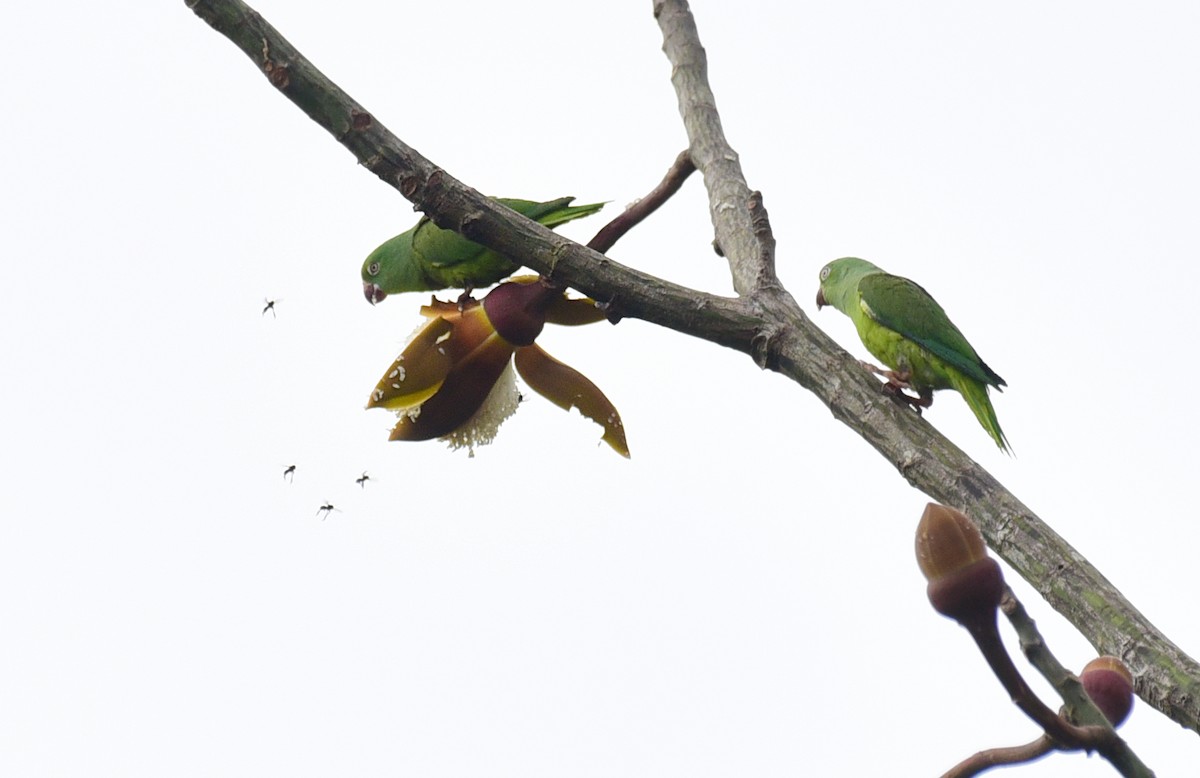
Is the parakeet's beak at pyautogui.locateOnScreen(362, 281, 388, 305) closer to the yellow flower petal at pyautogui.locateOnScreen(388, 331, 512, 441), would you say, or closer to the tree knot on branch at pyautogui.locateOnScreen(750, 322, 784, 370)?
the yellow flower petal at pyautogui.locateOnScreen(388, 331, 512, 441)

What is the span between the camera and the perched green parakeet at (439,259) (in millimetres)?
4637

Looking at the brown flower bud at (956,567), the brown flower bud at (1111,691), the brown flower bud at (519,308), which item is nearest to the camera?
the brown flower bud at (956,567)

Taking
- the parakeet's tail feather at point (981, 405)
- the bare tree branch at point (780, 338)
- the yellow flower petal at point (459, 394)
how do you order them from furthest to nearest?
the parakeet's tail feather at point (981, 405) < the yellow flower petal at point (459, 394) < the bare tree branch at point (780, 338)

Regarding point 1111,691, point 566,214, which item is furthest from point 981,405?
point 1111,691

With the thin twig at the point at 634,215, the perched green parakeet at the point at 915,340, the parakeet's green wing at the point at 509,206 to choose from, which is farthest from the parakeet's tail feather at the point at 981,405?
the thin twig at the point at 634,215

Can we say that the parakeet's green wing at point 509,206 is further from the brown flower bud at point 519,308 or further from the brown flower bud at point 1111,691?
the brown flower bud at point 1111,691

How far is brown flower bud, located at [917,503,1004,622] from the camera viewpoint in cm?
147

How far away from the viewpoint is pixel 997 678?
4.78 feet

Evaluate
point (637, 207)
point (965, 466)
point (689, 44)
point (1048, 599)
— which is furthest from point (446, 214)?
point (689, 44)

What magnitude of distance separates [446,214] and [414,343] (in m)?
0.69

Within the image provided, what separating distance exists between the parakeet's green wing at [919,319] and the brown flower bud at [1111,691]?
3715 millimetres

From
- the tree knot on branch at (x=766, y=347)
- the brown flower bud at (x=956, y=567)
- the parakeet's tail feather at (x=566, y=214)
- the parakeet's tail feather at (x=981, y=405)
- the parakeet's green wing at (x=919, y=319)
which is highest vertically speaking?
the parakeet's tail feather at (x=566, y=214)

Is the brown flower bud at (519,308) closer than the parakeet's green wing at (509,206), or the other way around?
the brown flower bud at (519,308)

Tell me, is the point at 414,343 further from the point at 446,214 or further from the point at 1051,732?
the point at 1051,732
